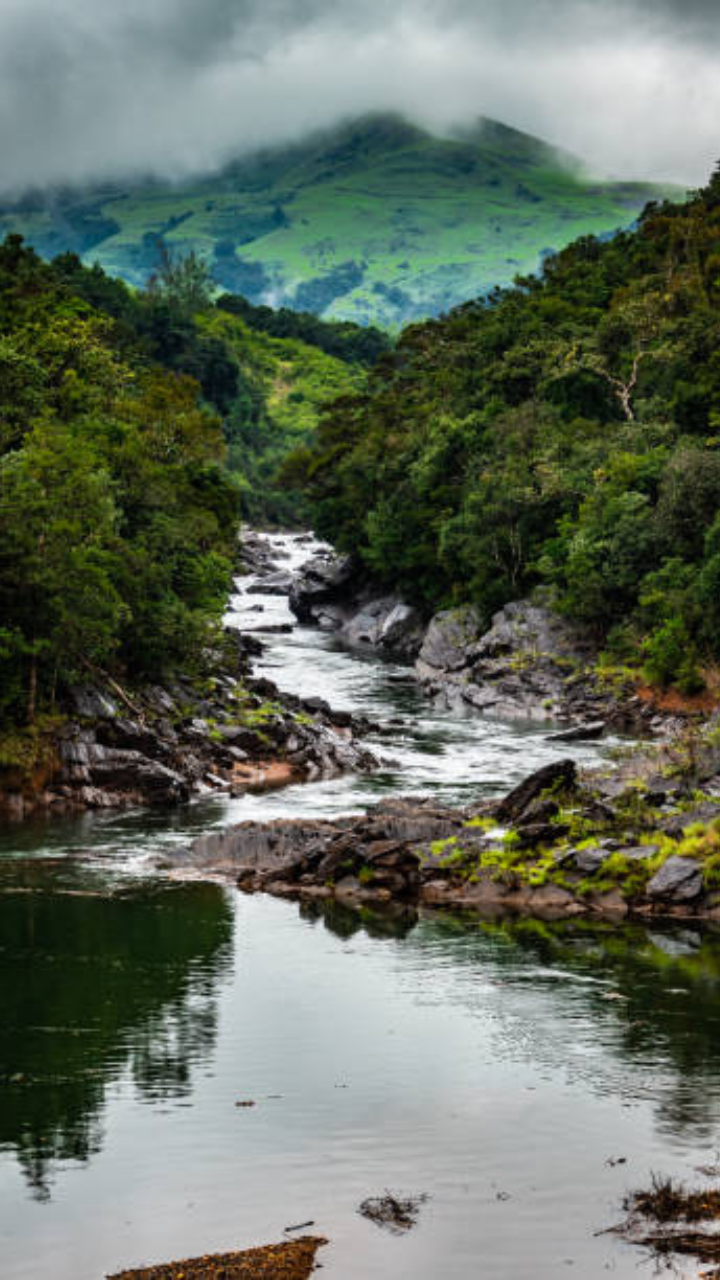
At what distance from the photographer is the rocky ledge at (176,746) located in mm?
44469

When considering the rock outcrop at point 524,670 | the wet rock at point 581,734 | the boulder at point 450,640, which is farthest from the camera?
the boulder at point 450,640

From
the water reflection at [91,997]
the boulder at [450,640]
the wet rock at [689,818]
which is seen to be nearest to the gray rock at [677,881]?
the wet rock at [689,818]

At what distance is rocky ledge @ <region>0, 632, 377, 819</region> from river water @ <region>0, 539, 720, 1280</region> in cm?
735

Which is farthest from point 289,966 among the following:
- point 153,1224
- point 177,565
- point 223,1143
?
point 177,565

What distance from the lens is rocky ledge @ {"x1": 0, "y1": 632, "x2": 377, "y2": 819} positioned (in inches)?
1751

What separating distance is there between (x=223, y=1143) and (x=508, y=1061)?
5.58 m

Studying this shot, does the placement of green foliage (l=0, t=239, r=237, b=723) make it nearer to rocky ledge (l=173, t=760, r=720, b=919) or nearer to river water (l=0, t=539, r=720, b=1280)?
river water (l=0, t=539, r=720, b=1280)

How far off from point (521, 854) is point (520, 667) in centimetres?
3727

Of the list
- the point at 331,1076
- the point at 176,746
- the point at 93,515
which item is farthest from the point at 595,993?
the point at 93,515

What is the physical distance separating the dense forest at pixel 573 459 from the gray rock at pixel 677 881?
90.6ft

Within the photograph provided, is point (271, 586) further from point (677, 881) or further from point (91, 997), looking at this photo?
point (91, 997)

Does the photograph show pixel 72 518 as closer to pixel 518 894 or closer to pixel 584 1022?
pixel 518 894

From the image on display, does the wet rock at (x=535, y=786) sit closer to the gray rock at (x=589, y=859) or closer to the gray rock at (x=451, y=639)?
the gray rock at (x=589, y=859)

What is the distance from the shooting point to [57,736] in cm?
4525
